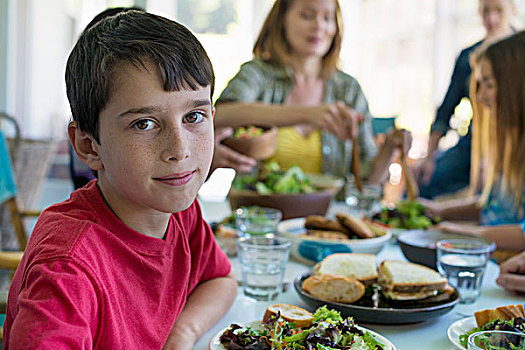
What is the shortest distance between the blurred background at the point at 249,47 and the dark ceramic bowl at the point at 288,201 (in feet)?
10.5

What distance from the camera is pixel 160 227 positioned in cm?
88

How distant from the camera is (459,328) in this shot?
875 millimetres

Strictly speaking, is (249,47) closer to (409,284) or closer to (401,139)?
(401,139)

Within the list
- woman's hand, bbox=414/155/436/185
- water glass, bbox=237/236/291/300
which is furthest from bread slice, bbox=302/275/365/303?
woman's hand, bbox=414/155/436/185

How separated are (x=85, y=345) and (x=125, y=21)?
47 centimetres

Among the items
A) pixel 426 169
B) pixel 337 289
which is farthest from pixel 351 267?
pixel 426 169

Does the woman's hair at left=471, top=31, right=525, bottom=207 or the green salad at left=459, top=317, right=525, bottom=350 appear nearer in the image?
the green salad at left=459, top=317, right=525, bottom=350

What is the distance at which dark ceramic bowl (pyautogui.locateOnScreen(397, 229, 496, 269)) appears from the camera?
4.08ft

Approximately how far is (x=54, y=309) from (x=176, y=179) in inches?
10.1

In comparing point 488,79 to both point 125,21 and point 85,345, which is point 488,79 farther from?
point 85,345

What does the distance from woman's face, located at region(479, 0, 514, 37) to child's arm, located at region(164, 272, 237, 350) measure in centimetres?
298

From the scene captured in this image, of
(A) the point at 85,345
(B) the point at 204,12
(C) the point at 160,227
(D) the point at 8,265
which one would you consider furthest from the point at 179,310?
(B) the point at 204,12

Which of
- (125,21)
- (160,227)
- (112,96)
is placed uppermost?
(125,21)

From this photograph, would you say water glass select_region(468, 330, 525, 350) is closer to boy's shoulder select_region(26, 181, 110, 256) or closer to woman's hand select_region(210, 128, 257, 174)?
boy's shoulder select_region(26, 181, 110, 256)
